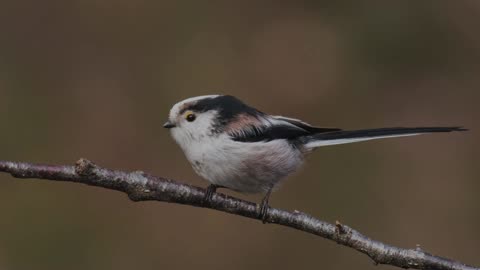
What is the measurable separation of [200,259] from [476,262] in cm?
223

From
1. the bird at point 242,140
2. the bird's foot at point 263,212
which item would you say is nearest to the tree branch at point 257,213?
the bird's foot at point 263,212

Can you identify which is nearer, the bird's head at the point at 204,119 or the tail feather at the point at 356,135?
the tail feather at the point at 356,135

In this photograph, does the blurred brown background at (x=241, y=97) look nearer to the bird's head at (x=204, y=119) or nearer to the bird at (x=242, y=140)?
the bird at (x=242, y=140)

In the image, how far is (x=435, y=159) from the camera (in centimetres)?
696

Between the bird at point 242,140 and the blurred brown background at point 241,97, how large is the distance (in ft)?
8.78

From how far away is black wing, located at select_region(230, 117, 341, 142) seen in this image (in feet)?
9.60

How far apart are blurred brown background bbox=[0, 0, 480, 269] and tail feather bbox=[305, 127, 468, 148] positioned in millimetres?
2632

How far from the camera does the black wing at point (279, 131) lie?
292 centimetres

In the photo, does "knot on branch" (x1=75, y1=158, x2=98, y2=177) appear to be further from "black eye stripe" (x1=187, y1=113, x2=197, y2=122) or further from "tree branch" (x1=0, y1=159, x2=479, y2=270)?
"black eye stripe" (x1=187, y1=113, x2=197, y2=122)

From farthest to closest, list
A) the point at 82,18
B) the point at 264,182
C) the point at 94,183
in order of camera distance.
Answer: the point at 82,18
the point at 264,182
the point at 94,183

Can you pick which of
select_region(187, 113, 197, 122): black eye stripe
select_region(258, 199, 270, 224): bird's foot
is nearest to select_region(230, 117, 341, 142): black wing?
select_region(187, 113, 197, 122): black eye stripe

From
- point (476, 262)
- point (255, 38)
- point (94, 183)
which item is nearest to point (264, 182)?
point (94, 183)

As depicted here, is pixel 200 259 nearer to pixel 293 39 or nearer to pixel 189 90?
pixel 189 90

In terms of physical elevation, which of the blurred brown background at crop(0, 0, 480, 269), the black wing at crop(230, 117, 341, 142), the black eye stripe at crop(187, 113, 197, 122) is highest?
the black eye stripe at crop(187, 113, 197, 122)
